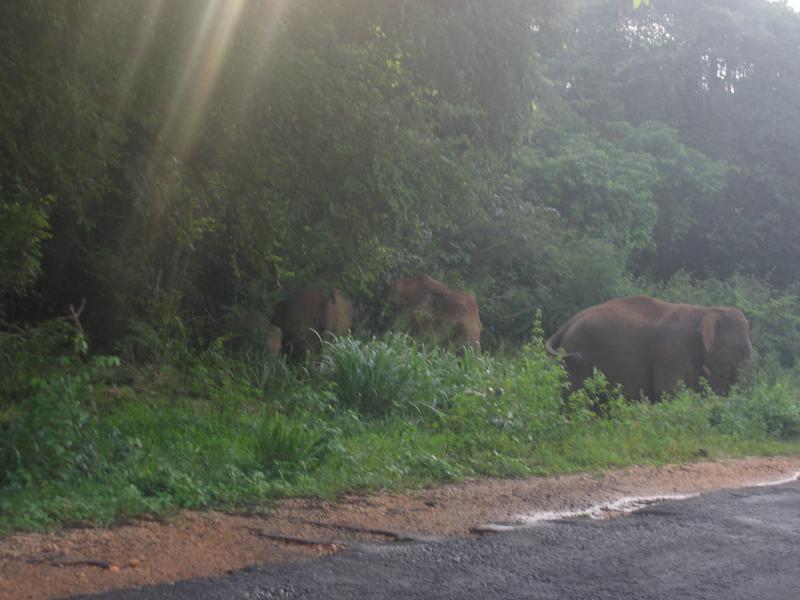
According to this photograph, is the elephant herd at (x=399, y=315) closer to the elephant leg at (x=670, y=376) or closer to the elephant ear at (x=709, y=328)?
the elephant leg at (x=670, y=376)

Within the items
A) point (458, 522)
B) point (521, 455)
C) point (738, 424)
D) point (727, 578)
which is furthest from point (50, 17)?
point (738, 424)

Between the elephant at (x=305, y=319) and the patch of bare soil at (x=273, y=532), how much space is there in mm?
6155

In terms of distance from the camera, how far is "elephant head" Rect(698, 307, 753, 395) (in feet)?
56.2

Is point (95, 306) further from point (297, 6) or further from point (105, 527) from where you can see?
point (105, 527)

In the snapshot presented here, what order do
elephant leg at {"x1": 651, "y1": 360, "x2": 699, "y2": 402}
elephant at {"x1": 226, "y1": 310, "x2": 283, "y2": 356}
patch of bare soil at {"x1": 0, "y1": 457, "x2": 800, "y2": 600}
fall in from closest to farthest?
1. patch of bare soil at {"x1": 0, "y1": 457, "x2": 800, "y2": 600}
2. elephant at {"x1": 226, "y1": 310, "x2": 283, "y2": 356}
3. elephant leg at {"x1": 651, "y1": 360, "x2": 699, "y2": 402}

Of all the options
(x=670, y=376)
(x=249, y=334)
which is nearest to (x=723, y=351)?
(x=670, y=376)

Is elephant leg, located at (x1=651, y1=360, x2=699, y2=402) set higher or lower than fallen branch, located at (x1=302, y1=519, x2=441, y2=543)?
lower

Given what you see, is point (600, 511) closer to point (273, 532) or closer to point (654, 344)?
point (273, 532)

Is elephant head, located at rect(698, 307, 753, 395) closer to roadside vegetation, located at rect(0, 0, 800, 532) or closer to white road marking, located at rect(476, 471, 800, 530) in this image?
roadside vegetation, located at rect(0, 0, 800, 532)

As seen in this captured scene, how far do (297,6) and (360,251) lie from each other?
267 centimetres

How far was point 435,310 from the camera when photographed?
16.3 metres

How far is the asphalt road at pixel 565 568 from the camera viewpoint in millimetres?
4785

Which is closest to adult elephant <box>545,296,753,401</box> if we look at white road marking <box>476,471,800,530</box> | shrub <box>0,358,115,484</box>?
white road marking <box>476,471,800,530</box>

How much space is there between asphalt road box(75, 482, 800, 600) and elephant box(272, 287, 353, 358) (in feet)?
25.9
